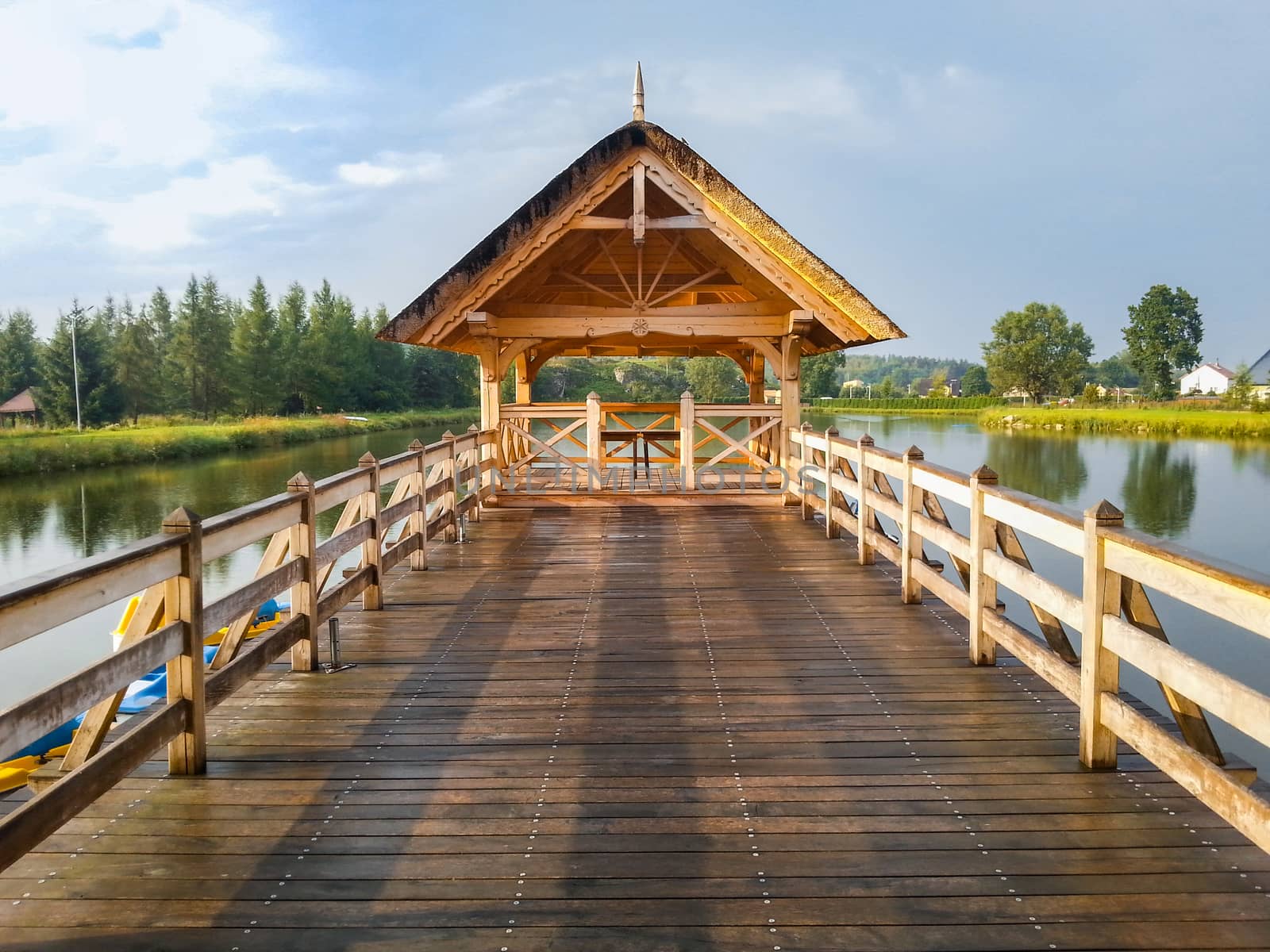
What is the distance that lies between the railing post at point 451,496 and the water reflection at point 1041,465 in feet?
47.4

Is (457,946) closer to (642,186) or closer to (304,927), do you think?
(304,927)

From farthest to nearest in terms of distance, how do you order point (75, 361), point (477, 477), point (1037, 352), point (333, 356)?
point (1037, 352), point (333, 356), point (75, 361), point (477, 477)

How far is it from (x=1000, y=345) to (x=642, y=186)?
81754 mm

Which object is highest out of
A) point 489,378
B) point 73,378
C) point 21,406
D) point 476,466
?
point 73,378

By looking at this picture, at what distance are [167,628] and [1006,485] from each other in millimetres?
19528

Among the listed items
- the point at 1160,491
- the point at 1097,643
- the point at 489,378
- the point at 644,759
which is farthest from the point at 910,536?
the point at 1160,491

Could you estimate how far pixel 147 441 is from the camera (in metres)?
34.2

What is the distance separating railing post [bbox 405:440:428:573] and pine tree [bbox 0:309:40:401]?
64.5 meters

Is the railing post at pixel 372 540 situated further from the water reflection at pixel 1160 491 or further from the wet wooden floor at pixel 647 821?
the water reflection at pixel 1160 491

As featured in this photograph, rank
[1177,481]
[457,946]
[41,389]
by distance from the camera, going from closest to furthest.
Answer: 1. [457,946]
2. [1177,481]
3. [41,389]

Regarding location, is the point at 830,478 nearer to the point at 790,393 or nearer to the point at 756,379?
the point at 790,393

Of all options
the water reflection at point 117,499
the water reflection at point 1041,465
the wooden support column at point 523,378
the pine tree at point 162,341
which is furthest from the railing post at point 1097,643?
the pine tree at point 162,341

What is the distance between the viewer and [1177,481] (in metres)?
26.0

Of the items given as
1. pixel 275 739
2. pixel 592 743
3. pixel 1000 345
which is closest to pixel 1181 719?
pixel 592 743
